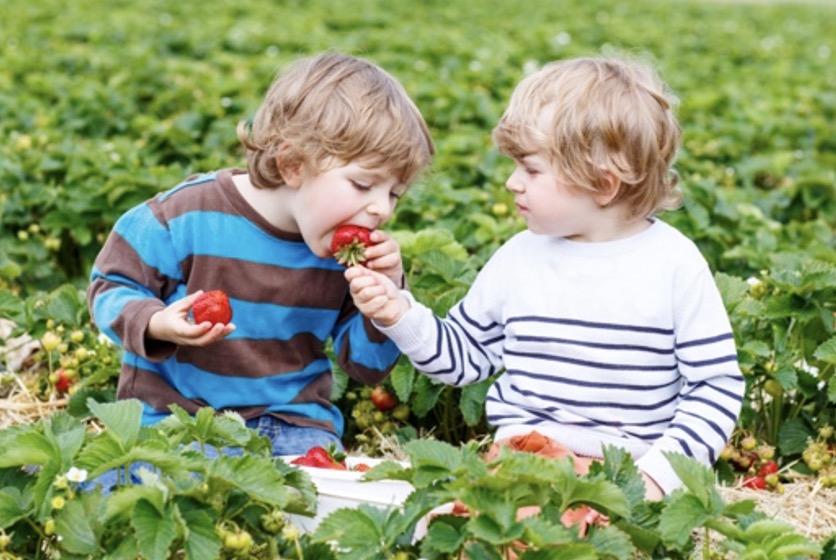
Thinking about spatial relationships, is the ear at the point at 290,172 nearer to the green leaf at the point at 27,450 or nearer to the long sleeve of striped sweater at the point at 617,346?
the long sleeve of striped sweater at the point at 617,346

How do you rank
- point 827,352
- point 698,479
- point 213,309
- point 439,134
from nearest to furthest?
point 698,479 → point 213,309 → point 827,352 → point 439,134

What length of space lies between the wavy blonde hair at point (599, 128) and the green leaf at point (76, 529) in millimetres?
1237

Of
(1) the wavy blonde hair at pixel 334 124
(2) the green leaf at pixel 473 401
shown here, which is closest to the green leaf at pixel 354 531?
(1) the wavy blonde hair at pixel 334 124

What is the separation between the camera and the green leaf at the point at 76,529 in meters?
2.41

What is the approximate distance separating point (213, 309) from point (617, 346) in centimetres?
92

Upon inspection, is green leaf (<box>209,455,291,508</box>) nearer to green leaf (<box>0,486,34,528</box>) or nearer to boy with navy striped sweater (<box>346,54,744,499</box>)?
green leaf (<box>0,486,34,528</box>)

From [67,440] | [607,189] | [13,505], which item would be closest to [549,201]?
[607,189]

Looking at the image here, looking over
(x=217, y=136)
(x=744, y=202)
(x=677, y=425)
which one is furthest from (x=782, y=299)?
(x=217, y=136)

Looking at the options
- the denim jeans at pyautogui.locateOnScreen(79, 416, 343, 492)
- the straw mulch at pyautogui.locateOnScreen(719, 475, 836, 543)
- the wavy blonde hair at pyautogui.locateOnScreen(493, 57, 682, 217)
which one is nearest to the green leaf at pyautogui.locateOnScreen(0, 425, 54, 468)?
the denim jeans at pyautogui.locateOnScreen(79, 416, 343, 492)

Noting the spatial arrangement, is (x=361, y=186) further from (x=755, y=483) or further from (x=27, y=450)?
(x=755, y=483)

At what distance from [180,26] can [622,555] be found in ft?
32.5

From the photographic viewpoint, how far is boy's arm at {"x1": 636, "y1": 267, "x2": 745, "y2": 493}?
2.81 m

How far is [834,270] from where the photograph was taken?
346 cm

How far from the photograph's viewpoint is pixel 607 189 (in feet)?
9.29
